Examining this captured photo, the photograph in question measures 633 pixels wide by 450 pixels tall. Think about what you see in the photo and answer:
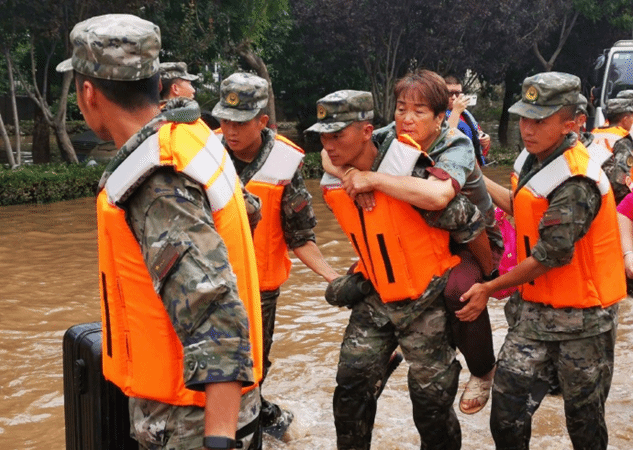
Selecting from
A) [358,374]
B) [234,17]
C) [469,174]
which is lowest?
[234,17]

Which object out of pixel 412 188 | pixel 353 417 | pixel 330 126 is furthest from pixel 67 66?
pixel 353 417

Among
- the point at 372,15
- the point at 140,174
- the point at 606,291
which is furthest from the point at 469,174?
the point at 372,15

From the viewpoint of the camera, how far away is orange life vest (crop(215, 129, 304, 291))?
15.2 feet

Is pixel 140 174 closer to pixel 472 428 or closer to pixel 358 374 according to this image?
pixel 358 374

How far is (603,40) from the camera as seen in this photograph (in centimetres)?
2986

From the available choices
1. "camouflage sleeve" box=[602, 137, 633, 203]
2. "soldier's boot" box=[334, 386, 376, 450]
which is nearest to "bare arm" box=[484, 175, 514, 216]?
"soldier's boot" box=[334, 386, 376, 450]

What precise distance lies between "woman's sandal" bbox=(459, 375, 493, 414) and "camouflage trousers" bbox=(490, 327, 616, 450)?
0.84ft

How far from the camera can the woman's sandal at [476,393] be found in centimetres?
439

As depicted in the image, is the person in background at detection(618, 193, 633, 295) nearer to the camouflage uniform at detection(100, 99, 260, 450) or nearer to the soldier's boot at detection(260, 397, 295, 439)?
the soldier's boot at detection(260, 397, 295, 439)

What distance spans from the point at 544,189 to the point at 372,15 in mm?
20052

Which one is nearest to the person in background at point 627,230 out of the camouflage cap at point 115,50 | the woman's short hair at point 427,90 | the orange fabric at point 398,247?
the orange fabric at point 398,247

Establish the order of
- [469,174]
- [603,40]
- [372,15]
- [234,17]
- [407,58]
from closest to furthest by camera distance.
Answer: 1. [469,174]
2. [234,17]
3. [372,15]
4. [407,58]
5. [603,40]

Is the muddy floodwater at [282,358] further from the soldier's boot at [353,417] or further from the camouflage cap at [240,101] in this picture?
the camouflage cap at [240,101]

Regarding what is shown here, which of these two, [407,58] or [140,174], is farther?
[407,58]
